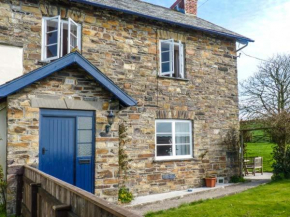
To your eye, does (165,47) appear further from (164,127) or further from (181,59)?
(164,127)

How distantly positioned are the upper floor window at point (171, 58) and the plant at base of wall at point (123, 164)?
8.33 feet

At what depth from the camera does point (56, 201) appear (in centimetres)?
Result: 384

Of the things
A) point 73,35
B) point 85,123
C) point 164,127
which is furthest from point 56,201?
point 164,127

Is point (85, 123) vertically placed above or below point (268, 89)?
below

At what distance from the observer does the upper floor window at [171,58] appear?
1018cm

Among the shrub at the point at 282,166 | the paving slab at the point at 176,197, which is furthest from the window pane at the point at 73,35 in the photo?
the shrub at the point at 282,166

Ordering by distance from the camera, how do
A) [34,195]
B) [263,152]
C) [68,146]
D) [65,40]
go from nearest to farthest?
[34,195]
[68,146]
[65,40]
[263,152]

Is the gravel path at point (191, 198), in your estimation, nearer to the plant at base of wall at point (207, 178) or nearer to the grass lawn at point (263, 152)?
the plant at base of wall at point (207, 178)

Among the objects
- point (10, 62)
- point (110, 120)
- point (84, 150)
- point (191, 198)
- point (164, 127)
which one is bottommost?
point (191, 198)

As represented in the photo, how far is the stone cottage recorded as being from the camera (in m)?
6.87

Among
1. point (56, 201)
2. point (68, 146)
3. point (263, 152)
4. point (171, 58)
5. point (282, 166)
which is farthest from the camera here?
point (263, 152)

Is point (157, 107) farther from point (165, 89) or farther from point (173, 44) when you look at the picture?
point (173, 44)

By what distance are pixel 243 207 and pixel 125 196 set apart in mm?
3213

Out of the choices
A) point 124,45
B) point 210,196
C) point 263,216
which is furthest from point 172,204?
point 124,45
